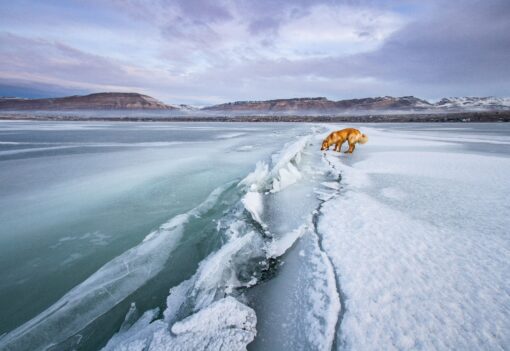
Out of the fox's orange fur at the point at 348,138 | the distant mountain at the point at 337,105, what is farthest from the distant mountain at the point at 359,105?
the fox's orange fur at the point at 348,138

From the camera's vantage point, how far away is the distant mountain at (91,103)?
9312 centimetres

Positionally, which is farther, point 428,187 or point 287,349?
point 428,187

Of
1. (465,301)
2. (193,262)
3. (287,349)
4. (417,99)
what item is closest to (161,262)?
(193,262)

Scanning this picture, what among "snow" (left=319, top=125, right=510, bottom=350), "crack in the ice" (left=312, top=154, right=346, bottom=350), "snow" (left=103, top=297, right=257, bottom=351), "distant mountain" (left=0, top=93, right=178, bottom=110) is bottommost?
"snow" (left=103, top=297, right=257, bottom=351)

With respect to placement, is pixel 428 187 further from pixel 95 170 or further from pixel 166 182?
pixel 95 170

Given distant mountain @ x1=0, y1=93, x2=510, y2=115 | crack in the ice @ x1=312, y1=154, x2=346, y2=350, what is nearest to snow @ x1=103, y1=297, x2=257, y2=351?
crack in the ice @ x1=312, y1=154, x2=346, y2=350

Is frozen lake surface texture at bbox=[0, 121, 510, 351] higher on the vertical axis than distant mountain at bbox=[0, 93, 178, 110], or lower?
lower

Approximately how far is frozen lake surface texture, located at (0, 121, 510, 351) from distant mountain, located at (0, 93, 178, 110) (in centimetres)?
10525

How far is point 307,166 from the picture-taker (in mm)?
5086

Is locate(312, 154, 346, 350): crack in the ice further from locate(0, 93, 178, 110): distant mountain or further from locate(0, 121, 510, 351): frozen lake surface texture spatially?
locate(0, 93, 178, 110): distant mountain

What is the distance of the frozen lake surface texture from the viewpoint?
1.19 meters

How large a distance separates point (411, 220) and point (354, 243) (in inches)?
31.2

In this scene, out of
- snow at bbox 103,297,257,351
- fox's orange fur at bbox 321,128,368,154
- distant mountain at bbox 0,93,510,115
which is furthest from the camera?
distant mountain at bbox 0,93,510,115

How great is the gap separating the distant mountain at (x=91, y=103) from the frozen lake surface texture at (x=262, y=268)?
105254 millimetres
